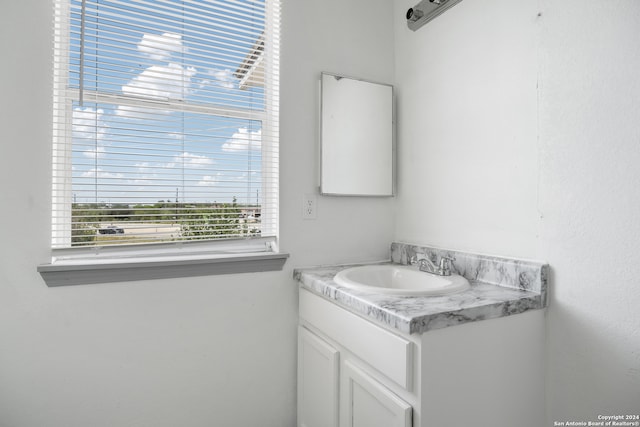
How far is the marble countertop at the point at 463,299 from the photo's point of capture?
38.6 inches

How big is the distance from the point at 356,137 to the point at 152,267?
44.7 inches

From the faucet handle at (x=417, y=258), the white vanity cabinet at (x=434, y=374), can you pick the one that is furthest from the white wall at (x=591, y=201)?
the faucet handle at (x=417, y=258)

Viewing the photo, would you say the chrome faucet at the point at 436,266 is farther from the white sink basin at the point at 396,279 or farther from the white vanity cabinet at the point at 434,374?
the white vanity cabinet at the point at 434,374

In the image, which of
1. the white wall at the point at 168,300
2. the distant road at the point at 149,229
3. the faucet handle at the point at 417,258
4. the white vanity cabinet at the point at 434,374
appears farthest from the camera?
the faucet handle at the point at 417,258

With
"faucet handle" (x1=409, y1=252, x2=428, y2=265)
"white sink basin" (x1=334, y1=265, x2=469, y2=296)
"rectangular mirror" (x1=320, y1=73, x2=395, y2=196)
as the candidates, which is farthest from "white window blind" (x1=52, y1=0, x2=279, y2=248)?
"faucet handle" (x1=409, y1=252, x2=428, y2=265)

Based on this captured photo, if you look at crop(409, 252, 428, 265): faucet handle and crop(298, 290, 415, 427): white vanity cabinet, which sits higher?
crop(409, 252, 428, 265): faucet handle

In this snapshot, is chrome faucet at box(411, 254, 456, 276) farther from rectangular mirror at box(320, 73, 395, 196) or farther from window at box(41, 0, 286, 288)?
window at box(41, 0, 286, 288)

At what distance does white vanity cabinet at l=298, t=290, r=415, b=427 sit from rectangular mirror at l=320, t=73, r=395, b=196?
2.01ft

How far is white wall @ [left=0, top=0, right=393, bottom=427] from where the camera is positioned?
1.24 m

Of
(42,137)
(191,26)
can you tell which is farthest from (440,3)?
(42,137)

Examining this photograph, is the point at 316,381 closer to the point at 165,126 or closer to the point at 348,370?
the point at 348,370

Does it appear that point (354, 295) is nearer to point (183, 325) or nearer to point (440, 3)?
point (183, 325)

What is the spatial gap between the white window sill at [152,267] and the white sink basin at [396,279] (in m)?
0.35

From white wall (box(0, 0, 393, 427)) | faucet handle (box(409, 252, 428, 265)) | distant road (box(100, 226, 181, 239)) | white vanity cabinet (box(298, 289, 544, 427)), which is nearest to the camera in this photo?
white vanity cabinet (box(298, 289, 544, 427))
